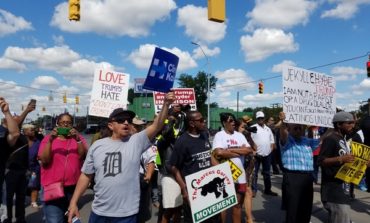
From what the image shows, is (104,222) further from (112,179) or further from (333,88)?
(333,88)

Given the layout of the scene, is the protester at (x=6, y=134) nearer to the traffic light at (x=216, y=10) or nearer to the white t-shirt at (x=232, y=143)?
the white t-shirt at (x=232, y=143)

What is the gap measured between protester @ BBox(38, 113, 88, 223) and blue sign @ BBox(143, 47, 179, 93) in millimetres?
1382

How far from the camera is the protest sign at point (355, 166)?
15.7 ft

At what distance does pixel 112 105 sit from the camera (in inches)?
297

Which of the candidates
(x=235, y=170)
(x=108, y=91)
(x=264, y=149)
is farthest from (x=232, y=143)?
(x=264, y=149)

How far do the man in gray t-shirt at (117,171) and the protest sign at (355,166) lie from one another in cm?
244

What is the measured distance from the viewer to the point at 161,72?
5844 millimetres

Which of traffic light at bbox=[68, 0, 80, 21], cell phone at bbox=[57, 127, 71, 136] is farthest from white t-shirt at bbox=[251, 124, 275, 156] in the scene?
traffic light at bbox=[68, 0, 80, 21]

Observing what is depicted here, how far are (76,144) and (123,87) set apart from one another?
3.19 metres

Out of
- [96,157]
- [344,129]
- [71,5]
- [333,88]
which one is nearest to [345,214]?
[344,129]

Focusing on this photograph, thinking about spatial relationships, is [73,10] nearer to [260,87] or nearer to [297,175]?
[297,175]

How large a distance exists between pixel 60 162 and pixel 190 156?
151 centimetres

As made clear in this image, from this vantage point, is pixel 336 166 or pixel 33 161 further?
pixel 33 161

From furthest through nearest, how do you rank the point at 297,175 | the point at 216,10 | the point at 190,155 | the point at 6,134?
the point at 216,10
the point at 297,175
the point at 190,155
the point at 6,134
